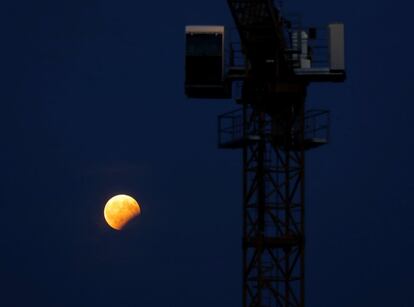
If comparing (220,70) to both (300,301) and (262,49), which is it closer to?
(262,49)

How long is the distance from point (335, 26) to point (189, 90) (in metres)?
9.87

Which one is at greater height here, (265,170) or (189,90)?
(189,90)

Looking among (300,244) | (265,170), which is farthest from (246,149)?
(300,244)

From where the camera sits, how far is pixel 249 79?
78.1 m

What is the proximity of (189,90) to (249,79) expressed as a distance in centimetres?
384

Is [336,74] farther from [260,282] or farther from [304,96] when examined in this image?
[260,282]

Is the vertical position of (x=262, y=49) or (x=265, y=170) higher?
(x=262, y=49)

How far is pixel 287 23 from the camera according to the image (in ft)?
253

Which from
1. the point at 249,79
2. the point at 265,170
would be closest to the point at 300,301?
the point at 265,170

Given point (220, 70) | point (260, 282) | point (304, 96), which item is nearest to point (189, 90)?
point (220, 70)

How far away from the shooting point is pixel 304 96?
7862cm

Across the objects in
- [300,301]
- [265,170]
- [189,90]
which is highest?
[189,90]

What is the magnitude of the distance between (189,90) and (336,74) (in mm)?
9190

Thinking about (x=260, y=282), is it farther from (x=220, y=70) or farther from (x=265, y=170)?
(x=220, y=70)
